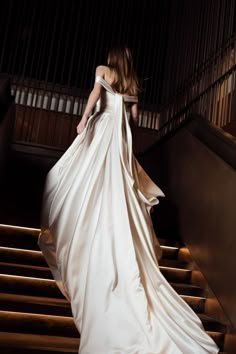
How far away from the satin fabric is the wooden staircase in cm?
11

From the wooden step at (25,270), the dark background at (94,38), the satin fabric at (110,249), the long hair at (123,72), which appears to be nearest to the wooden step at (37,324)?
the satin fabric at (110,249)

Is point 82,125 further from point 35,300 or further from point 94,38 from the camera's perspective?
point 94,38

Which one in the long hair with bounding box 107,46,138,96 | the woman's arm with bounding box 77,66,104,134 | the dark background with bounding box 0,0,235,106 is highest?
the dark background with bounding box 0,0,235,106

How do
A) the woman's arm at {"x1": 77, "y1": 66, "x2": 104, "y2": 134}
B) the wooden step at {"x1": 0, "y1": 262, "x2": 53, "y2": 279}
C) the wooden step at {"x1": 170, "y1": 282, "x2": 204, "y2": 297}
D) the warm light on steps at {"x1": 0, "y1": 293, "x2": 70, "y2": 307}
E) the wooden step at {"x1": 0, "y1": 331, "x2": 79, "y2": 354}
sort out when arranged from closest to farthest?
the wooden step at {"x1": 0, "y1": 331, "x2": 79, "y2": 354} → the warm light on steps at {"x1": 0, "y1": 293, "x2": 70, "y2": 307} → the wooden step at {"x1": 0, "y1": 262, "x2": 53, "y2": 279} → the wooden step at {"x1": 170, "y1": 282, "x2": 204, "y2": 297} → the woman's arm at {"x1": 77, "y1": 66, "x2": 104, "y2": 134}

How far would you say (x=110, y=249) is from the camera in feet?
7.64

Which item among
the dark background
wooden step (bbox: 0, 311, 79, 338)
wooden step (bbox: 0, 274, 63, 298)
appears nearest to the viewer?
wooden step (bbox: 0, 311, 79, 338)

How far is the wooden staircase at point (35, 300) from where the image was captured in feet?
6.98

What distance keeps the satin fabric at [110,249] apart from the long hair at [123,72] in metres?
0.07

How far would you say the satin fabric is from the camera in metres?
1.97

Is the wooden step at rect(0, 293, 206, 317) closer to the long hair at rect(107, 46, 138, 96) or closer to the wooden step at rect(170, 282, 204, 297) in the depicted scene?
the wooden step at rect(170, 282, 204, 297)

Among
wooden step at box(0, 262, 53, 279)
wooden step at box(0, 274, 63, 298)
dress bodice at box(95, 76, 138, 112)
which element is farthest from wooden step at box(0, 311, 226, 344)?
dress bodice at box(95, 76, 138, 112)

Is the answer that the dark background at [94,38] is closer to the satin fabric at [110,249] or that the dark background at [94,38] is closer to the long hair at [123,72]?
the long hair at [123,72]

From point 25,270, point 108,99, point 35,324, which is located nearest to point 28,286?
point 25,270

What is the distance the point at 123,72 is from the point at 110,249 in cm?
141
